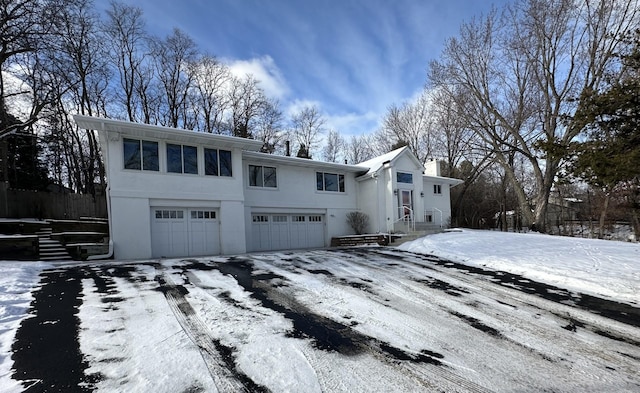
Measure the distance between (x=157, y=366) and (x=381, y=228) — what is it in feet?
48.6

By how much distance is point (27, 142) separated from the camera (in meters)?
21.8

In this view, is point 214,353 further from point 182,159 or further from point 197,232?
point 182,159

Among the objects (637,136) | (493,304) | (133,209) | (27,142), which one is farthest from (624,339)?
(27,142)

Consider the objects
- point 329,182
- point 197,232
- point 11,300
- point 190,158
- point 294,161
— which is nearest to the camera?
point 11,300

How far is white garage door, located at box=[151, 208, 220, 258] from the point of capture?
11.4 meters

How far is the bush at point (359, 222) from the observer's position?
17250mm

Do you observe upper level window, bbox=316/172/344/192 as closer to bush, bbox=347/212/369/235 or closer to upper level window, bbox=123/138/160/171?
bush, bbox=347/212/369/235

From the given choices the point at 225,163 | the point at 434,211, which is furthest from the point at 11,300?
the point at 434,211

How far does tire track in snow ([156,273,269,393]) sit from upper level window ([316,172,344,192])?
12.0 meters

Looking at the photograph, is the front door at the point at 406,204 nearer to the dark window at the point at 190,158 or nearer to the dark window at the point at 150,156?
the dark window at the point at 190,158

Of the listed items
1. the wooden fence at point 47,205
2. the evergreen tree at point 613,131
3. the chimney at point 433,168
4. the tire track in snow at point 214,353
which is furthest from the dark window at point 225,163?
the chimney at point 433,168

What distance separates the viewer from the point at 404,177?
58.0 feet

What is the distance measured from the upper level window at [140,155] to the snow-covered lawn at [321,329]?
4.48m

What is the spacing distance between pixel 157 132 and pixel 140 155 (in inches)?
42.3
